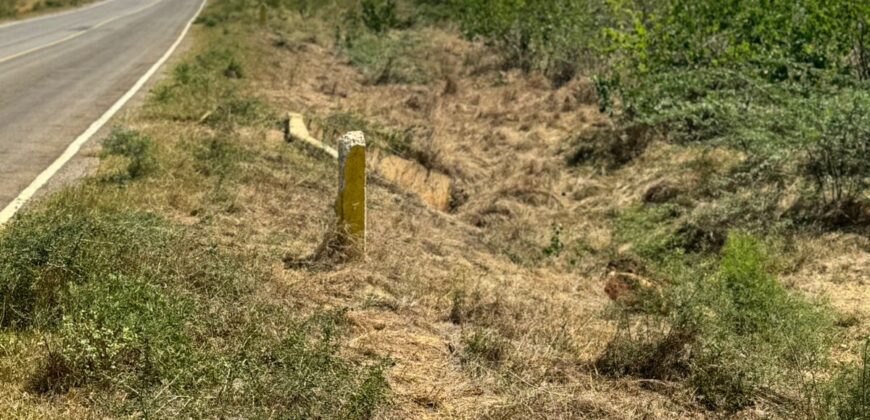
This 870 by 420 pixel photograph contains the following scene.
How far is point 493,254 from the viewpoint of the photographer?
848cm

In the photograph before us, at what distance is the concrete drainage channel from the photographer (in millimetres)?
10000

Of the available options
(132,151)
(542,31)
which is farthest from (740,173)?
(542,31)

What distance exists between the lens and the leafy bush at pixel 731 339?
4.78 metres

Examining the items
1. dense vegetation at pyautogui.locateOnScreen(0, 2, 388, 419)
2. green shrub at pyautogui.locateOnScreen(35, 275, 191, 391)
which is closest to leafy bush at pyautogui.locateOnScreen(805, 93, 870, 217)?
dense vegetation at pyautogui.locateOnScreen(0, 2, 388, 419)

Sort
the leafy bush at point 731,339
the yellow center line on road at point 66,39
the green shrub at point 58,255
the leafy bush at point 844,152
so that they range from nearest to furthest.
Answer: the green shrub at point 58,255 → the leafy bush at point 731,339 → the leafy bush at point 844,152 → the yellow center line on road at point 66,39

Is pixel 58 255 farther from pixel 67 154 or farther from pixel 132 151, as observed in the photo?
pixel 67 154

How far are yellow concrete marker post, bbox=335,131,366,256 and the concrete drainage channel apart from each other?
353 cm

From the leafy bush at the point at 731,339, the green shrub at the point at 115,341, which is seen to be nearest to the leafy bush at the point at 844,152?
the leafy bush at the point at 731,339

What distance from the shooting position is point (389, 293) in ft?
19.3

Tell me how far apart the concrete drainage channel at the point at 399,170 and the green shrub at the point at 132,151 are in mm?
2091

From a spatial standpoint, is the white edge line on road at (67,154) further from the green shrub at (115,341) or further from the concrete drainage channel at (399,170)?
the concrete drainage channel at (399,170)

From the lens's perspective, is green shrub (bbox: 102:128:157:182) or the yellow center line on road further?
the yellow center line on road

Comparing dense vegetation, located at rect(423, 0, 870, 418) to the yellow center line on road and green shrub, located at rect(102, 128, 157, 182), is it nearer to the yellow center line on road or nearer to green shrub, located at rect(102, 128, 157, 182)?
green shrub, located at rect(102, 128, 157, 182)

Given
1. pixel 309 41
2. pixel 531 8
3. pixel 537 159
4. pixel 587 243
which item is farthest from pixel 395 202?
pixel 309 41
